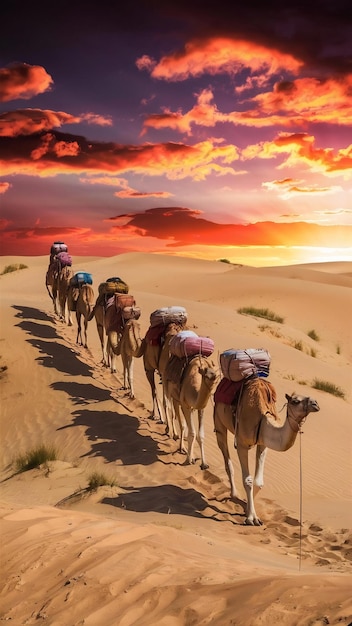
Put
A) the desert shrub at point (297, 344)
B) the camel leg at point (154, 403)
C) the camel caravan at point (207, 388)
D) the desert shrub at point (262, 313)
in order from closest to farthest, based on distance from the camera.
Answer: the camel caravan at point (207, 388)
the camel leg at point (154, 403)
the desert shrub at point (297, 344)
the desert shrub at point (262, 313)

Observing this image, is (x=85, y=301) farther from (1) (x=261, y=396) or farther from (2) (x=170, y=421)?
(1) (x=261, y=396)

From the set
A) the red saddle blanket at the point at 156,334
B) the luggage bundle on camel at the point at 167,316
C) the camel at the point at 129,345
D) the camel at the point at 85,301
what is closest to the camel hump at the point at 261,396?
the luggage bundle on camel at the point at 167,316

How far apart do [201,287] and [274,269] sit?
703 inches

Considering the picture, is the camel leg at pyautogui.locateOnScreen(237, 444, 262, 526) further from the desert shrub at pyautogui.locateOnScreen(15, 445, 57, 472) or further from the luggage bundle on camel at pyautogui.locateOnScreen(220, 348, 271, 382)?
the desert shrub at pyautogui.locateOnScreen(15, 445, 57, 472)

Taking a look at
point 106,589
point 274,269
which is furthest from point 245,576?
point 274,269

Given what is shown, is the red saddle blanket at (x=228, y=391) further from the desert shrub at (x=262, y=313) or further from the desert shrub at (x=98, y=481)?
the desert shrub at (x=262, y=313)

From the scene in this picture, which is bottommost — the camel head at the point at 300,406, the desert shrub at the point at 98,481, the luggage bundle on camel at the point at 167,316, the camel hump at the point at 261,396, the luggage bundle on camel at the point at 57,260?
the desert shrub at the point at 98,481

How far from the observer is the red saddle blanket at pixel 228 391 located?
28.7 feet

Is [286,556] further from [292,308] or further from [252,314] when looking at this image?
[292,308]

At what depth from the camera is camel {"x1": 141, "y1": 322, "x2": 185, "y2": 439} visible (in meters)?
12.4

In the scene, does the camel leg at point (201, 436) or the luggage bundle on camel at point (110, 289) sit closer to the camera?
the camel leg at point (201, 436)

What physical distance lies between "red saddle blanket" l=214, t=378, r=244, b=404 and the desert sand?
1.51 meters

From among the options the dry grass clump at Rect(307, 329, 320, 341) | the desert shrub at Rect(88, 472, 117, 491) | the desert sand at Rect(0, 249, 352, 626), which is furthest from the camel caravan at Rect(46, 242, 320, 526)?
the dry grass clump at Rect(307, 329, 320, 341)

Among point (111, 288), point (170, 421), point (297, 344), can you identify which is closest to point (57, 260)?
point (111, 288)
